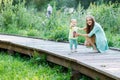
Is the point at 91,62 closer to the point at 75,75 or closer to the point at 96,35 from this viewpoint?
the point at 75,75

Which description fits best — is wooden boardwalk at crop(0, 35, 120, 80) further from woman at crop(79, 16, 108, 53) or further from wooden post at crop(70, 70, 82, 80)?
woman at crop(79, 16, 108, 53)

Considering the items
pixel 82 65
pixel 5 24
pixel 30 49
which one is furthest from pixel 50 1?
pixel 82 65

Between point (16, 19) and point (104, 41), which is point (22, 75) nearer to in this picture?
point (104, 41)

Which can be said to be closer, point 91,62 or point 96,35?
point 91,62

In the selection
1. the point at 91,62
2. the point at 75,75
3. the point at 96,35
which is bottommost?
the point at 75,75

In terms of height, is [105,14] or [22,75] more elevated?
[105,14]

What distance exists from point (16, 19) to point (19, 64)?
7.46 metres

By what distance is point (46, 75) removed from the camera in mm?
7711

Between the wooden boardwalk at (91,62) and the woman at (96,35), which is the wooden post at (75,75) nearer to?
the wooden boardwalk at (91,62)

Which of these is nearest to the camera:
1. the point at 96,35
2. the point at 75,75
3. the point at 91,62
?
the point at 91,62

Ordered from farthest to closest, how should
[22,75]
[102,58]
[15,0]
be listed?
[15,0] → [22,75] → [102,58]

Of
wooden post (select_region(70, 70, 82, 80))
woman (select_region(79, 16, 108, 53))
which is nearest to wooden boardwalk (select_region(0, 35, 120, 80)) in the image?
wooden post (select_region(70, 70, 82, 80))

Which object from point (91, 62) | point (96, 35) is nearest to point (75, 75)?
point (91, 62)

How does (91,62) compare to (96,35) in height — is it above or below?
below
